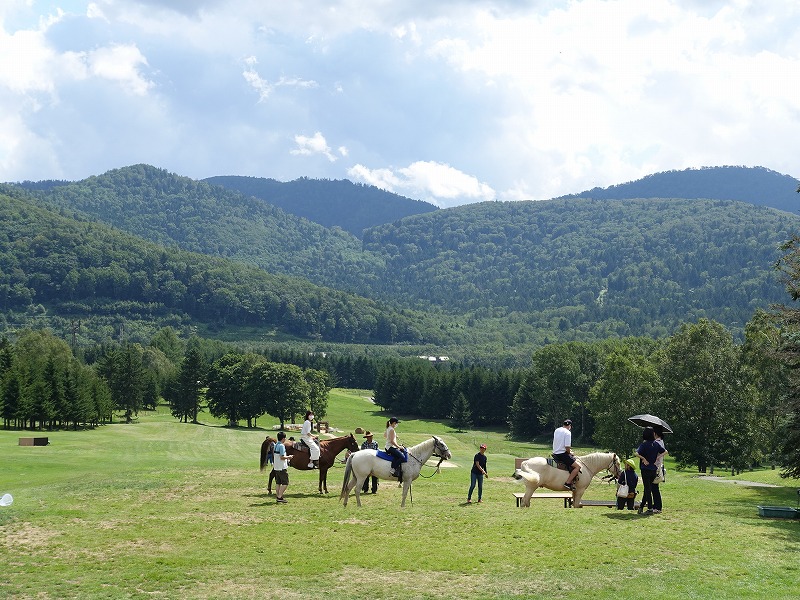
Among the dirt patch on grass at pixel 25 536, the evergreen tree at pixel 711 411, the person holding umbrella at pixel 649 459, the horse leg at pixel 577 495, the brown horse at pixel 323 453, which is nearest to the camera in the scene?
the dirt patch on grass at pixel 25 536

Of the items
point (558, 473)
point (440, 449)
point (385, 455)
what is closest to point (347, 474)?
point (385, 455)

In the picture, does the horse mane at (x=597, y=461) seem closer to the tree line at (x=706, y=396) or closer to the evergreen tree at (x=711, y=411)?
the tree line at (x=706, y=396)

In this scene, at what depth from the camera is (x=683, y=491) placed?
119 ft

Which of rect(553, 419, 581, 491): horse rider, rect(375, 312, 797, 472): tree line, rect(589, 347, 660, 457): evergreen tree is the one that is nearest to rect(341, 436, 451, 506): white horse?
rect(553, 419, 581, 491): horse rider

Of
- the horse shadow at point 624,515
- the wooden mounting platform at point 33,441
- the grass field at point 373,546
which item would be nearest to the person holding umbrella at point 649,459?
the horse shadow at point 624,515

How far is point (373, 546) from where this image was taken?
811 inches

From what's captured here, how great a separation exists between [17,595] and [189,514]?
31.1 feet

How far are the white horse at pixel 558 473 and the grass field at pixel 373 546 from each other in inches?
32.0

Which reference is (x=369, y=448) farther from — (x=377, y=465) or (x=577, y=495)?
(x=577, y=495)

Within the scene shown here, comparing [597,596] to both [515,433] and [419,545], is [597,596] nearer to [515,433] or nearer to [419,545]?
[419,545]

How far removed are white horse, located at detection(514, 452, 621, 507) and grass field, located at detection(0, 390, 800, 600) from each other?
813 millimetres

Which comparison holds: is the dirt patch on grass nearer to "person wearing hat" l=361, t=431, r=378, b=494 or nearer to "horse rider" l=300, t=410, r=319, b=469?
"horse rider" l=300, t=410, r=319, b=469

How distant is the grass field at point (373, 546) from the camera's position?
16875mm

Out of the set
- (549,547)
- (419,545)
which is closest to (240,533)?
(419,545)
